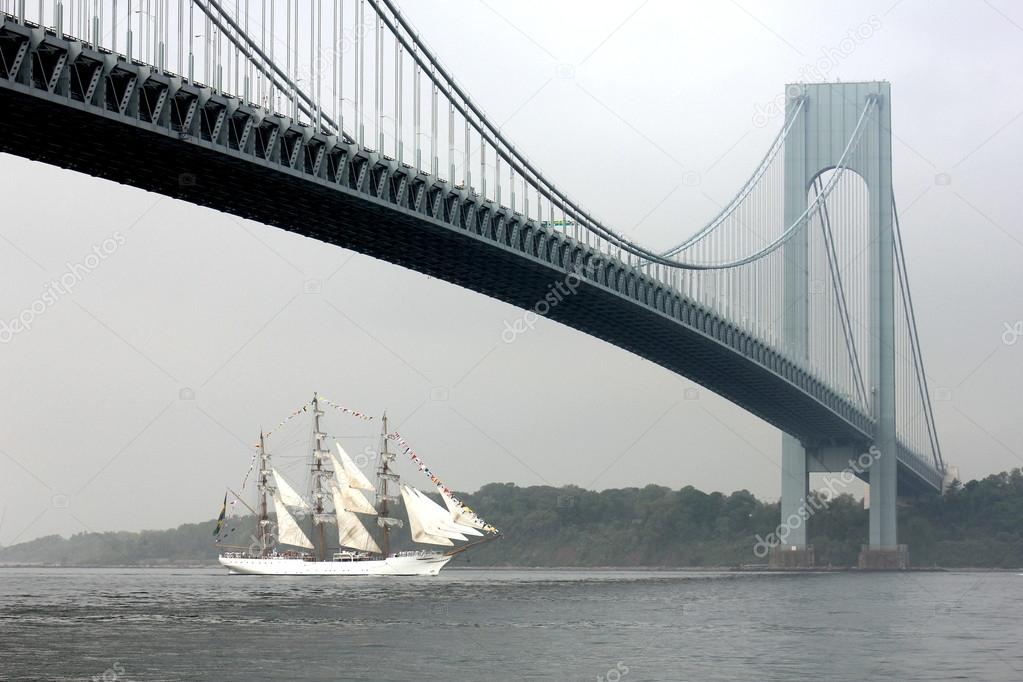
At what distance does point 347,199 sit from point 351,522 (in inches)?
2540

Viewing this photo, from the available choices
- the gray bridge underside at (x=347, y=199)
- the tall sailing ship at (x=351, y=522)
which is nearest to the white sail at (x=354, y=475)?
the tall sailing ship at (x=351, y=522)

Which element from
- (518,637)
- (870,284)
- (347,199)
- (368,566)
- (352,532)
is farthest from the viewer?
(368,566)

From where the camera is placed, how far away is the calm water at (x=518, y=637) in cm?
2889

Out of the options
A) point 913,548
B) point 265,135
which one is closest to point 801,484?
point 913,548

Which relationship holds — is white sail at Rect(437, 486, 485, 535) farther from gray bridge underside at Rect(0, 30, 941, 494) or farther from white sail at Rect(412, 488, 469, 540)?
gray bridge underside at Rect(0, 30, 941, 494)

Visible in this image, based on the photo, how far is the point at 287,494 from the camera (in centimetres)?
11194

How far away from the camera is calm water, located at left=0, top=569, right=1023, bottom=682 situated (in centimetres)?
2889

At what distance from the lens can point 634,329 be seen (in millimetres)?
67125

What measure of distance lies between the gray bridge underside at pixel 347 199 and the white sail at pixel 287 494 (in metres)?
44.1

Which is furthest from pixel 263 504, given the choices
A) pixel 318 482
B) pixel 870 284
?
pixel 870 284

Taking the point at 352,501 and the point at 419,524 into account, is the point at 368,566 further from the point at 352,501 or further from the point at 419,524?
the point at 419,524

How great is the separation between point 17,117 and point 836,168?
6911 centimetres

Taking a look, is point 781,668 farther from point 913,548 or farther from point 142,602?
point 913,548

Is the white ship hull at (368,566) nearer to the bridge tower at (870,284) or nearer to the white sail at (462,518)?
the white sail at (462,518)
